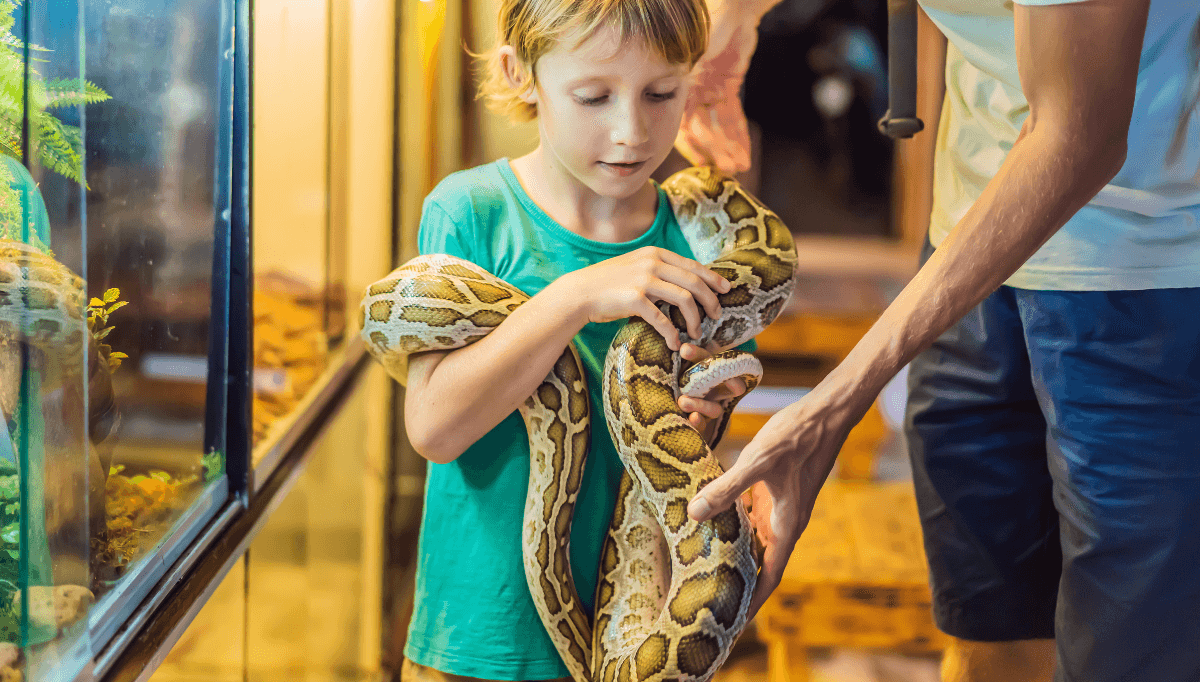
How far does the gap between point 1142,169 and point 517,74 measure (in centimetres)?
91

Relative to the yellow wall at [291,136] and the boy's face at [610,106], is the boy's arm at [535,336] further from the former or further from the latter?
the yellow wall at [291,136]

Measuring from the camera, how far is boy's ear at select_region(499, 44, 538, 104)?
1145mm

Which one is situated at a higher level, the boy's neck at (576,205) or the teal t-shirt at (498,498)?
the boy's neck at (576,205)

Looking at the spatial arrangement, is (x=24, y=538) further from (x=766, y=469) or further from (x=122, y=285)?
(x=766, y=469)

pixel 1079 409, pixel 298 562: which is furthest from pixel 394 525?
pixel 1079 409

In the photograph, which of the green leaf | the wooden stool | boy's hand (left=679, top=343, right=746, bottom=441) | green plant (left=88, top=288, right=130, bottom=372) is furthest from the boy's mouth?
the wooden stool

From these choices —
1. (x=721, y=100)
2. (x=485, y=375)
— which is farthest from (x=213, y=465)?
(x=721, y=100)

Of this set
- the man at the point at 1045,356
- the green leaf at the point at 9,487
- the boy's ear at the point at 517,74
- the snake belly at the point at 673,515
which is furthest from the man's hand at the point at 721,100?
the green leaf at the point at 9,487

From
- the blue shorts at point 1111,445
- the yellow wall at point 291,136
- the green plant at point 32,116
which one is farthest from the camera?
the yellow wall at point 291,136

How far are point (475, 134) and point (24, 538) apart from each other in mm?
2929

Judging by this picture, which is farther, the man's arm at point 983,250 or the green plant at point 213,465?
the green plant at point 213,465

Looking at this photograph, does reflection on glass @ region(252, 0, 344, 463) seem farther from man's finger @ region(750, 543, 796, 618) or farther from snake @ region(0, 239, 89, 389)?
man's finger @ region(750, 543, 796, 618)

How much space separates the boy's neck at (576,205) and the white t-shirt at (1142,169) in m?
0.57

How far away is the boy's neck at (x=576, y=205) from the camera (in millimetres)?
1227
